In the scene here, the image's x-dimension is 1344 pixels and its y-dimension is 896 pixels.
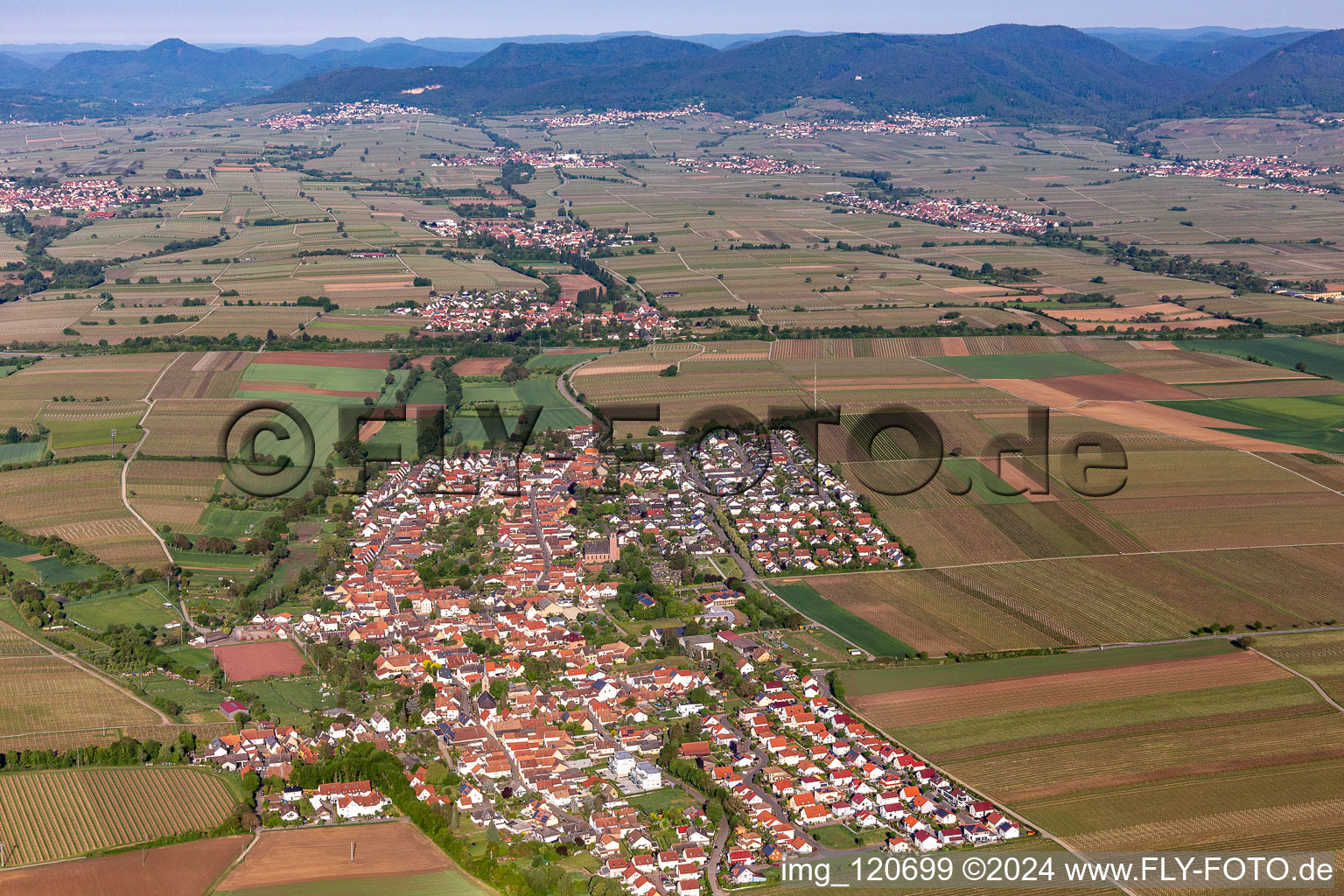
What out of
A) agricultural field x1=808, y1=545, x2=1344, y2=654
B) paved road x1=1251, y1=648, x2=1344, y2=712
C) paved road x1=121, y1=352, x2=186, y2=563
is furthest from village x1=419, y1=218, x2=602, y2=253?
paved road x1=1251, y1=648, x2=1344, y2=712

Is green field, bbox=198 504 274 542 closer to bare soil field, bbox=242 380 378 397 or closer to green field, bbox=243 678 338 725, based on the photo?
green field, bbox=243 678 338 725

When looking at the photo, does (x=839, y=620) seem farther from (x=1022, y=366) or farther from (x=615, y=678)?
(x=1022, y=366)

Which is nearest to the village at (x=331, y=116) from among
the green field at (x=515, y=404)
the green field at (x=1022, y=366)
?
the green field at (x=515, y=404)

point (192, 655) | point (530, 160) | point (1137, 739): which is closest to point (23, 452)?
point (192, 655)

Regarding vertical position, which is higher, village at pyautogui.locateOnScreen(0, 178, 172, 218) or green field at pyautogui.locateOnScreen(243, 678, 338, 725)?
village at pyautogui.locateOnScreen(0, 178, 172, 218)

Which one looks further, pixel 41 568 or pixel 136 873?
pixel 41 568

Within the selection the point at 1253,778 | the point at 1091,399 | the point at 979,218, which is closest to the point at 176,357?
the point at 1091,399

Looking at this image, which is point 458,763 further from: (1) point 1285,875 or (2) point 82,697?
(1) point 1285,875
